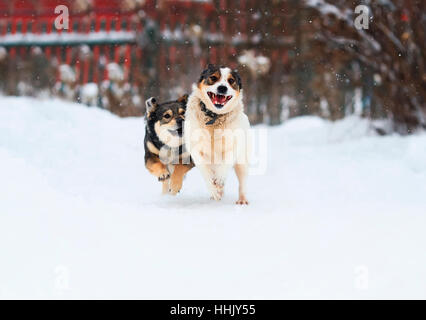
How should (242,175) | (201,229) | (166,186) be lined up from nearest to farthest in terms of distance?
(201,229) → (242,175) → (166,186)

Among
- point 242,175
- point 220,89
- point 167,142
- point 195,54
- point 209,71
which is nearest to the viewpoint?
point 220,89

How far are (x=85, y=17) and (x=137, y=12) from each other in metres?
1.41

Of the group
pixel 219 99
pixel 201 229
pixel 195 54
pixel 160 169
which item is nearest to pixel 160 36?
pixel 195 54

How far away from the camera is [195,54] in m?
10.2

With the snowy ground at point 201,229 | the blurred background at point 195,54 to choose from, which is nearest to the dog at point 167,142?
the snowy ground at point 201,229

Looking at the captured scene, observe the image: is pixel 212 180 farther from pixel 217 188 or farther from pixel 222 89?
pixel 222 89

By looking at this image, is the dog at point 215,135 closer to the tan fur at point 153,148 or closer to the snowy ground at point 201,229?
the snowy ground at point 201,229

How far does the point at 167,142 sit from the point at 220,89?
0.75m

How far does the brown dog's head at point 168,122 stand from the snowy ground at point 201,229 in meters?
0.45

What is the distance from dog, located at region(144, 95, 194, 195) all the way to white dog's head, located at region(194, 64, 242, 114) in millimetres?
460

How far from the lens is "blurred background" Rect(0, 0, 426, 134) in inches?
338

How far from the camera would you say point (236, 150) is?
12.1 feet

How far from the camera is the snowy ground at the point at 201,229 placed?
2004 millimetres
